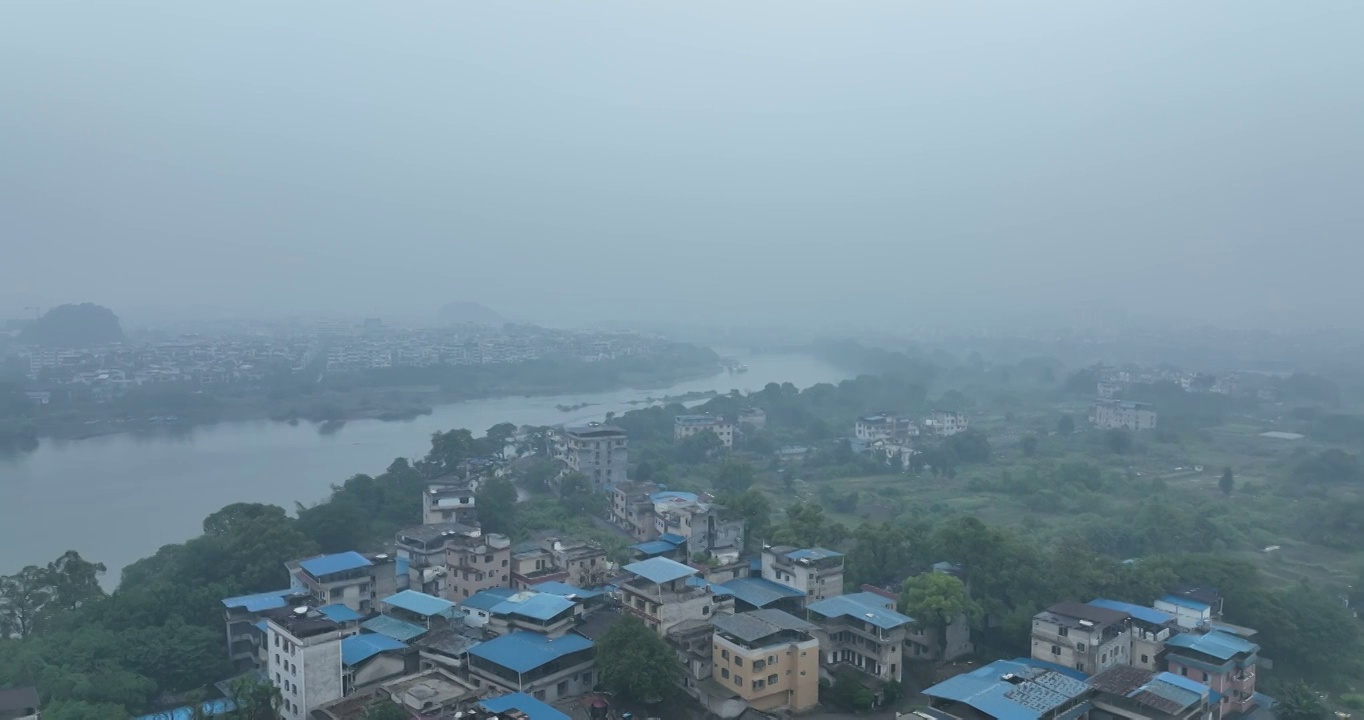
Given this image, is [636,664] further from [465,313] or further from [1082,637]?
[465,313]

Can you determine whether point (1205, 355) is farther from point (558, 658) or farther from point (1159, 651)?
point (558, 658)

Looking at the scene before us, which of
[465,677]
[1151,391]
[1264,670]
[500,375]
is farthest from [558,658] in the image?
[500,375]

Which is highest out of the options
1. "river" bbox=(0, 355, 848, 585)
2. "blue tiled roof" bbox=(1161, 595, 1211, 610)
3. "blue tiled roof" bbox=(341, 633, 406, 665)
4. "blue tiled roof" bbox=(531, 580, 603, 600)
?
"blue tiled roof" bbox=(531, 580, 603, 600)

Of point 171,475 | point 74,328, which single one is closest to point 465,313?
point 74,328

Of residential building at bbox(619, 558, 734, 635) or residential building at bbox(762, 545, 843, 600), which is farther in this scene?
residential building at bbox(762, 545, 843, 600)

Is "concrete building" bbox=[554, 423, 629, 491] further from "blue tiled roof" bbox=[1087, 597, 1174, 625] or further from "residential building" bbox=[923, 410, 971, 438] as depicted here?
"residential building" bbox=[923, 410, 971, 438]

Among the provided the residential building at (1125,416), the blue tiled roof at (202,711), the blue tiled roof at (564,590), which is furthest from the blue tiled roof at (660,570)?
the residential building at (1125,416)

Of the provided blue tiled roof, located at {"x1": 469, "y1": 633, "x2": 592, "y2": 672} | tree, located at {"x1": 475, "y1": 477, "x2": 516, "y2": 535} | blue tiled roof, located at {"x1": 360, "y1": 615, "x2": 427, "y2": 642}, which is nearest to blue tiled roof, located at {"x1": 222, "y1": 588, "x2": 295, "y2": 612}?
blue tiled roof, located at {"x1": 360, "y1": 615, "x2": 427, "y2": 642}
